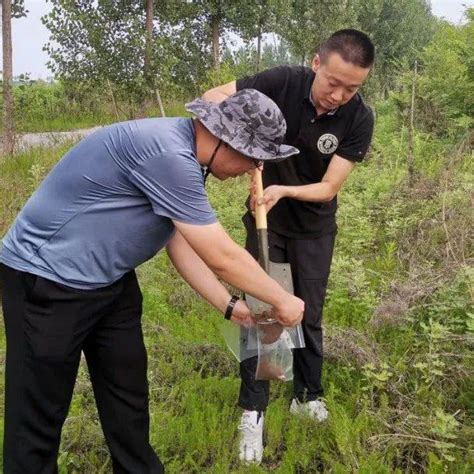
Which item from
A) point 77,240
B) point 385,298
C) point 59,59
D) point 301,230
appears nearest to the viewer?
point 77,240

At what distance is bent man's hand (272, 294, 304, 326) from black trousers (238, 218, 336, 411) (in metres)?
0.80

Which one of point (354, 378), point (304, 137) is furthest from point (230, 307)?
point (354, 378)

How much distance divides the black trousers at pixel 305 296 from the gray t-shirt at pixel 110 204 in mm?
1023

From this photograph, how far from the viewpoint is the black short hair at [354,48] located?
254 centimetres

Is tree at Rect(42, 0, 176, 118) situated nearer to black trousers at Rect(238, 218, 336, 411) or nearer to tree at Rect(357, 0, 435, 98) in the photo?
black trousers at Rect(238, 218, 336, 411)

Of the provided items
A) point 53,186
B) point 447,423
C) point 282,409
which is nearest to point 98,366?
point 53,186

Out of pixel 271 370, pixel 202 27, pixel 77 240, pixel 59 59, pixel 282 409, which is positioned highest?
pixel 202 27

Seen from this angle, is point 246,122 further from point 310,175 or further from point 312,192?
point 310,175

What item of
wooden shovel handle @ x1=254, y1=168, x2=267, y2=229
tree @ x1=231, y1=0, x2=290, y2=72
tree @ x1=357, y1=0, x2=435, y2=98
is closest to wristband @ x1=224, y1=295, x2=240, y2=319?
wooden shovel handle @ x1=254, y1=168, x2=267, y2=229

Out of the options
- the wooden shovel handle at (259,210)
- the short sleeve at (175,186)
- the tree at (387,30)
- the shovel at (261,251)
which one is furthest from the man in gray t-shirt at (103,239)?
the tree at (387,30)

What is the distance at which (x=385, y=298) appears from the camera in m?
3.95

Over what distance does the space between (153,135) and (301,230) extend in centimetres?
129

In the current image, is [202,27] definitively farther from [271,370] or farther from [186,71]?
[271,370]

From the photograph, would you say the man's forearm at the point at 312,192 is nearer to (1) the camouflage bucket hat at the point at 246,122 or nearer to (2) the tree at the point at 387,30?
(1) the camouflage bucket hat at the point at 246,122
